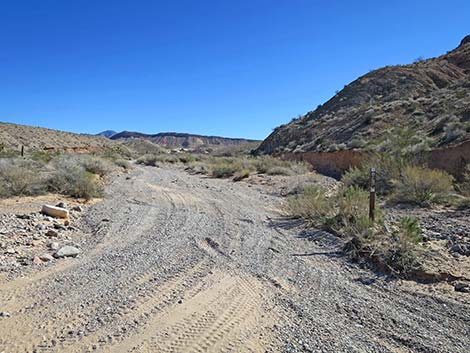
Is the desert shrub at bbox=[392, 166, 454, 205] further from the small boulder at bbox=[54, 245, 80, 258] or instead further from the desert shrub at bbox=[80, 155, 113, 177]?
the desert shrub at bbox=[80, 155, 113, 177]

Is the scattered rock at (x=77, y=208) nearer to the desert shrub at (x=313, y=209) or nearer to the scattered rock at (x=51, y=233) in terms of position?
the scattered rock at (x=51, y=233)

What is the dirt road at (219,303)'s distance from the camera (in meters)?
4.06

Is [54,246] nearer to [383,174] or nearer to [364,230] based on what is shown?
[364,230]

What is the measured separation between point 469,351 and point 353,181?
13372 millimetres

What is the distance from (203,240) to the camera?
8.60 m

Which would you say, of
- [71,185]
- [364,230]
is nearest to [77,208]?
[71,185]

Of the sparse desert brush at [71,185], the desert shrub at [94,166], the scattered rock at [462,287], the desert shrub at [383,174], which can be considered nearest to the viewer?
the scattered rock at [462,287]

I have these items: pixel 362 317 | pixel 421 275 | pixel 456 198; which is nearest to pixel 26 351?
pixel 362 317

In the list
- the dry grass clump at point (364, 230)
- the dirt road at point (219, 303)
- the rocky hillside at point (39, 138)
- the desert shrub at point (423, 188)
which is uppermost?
the rocky hillside at point (39, 138)

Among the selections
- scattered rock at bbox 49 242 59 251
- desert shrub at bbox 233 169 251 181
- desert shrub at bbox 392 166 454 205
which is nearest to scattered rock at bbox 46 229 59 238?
scattered rock at bbox 49 242 59 251

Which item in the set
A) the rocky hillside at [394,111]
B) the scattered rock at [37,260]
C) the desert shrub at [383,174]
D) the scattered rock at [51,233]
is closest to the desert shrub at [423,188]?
the desert shrub at [383,174]

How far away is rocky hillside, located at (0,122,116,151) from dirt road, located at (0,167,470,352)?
63.4 metres

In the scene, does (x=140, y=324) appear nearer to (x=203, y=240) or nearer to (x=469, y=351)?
(x=469, y=351)

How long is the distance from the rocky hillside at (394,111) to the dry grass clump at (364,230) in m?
12.7
